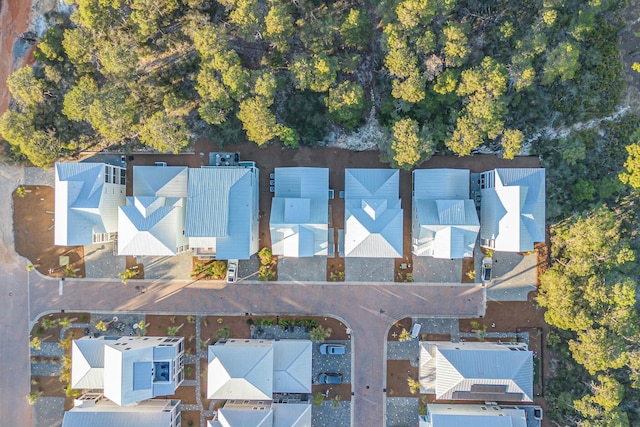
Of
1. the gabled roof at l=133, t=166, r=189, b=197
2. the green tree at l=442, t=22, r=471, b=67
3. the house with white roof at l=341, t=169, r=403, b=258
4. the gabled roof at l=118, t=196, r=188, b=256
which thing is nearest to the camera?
the green tree at l=442, t=22, r=471, b=67

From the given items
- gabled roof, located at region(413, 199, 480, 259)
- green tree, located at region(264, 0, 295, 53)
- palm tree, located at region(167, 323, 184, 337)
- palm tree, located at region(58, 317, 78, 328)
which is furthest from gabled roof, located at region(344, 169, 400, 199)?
palm tree, located at region(58, 317, 78, 328)

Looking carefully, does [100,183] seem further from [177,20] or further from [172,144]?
[177,20]

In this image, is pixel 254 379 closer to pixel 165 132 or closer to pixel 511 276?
pixel 165 132

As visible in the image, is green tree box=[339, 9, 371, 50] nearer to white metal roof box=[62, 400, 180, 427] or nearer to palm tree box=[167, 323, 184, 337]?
palm tree box=[167, 323, 184, 337]

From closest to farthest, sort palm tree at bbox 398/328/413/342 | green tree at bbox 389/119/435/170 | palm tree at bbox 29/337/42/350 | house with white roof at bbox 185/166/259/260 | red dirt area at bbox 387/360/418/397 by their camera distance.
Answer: green tree at bbox 389/119/435/170, house with white roof at bbox 185/166/259/260, palm tree at bbox 29/337/42/350, palm tree at bbox 398/328/413/342, red dirt area at bbox 387/360/418/397

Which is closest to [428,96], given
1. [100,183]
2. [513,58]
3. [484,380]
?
[513,58]
